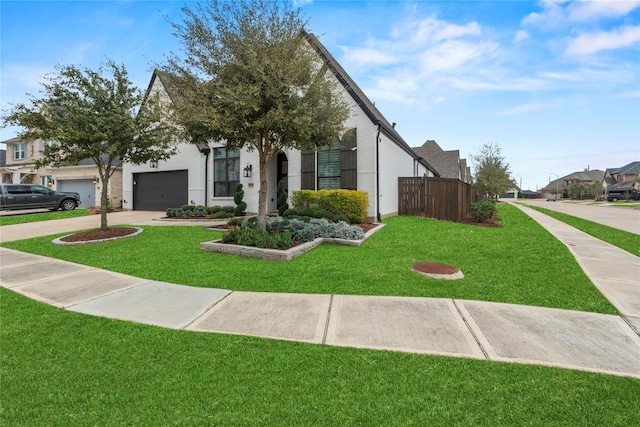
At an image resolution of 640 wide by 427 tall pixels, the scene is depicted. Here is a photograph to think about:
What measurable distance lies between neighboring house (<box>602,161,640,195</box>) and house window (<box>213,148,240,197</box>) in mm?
A: 70823

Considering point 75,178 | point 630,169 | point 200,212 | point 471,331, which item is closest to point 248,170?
point 200,212

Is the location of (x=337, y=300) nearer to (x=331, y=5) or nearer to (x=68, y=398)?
(x=68, y=398)

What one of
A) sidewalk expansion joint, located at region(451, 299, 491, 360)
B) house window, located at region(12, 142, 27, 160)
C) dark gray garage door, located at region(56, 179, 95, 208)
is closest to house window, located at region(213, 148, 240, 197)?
dark gray garage door, located at region(56, 179, 95, 208)

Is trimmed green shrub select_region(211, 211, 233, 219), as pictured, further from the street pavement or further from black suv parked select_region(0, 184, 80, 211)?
black suv parked select_region(0, 184, 80, 211)

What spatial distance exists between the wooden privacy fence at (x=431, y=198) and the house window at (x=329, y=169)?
4.00m

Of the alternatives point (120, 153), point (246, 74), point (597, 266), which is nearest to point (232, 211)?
point (120, 153)

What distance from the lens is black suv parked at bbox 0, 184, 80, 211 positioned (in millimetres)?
16078

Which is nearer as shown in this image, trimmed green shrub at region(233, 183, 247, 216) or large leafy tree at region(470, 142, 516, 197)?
trimmed green shrub at region(233, 183, 247, 216)

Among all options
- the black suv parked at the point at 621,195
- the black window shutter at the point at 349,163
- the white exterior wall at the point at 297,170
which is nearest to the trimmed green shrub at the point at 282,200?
the white exterior wall at the point at 297,170

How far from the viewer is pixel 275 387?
7.47 ft

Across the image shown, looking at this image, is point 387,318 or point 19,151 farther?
point 19,151

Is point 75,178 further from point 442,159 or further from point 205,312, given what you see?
point 442,159

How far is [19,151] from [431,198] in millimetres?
36252

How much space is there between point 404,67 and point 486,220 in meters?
8.11
